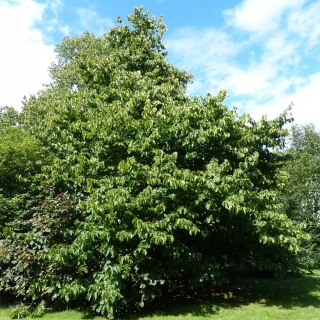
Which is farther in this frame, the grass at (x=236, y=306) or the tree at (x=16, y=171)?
the tree at (x=16, y=171)

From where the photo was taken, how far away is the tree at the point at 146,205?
7.41 m

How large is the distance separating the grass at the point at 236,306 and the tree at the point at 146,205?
568mm

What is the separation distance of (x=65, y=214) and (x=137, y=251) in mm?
2791

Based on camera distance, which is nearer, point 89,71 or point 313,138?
point 89,71

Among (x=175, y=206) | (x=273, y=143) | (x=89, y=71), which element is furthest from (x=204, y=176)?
(x=89, y=71)

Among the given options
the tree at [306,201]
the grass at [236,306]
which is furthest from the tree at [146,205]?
the tree at [306,201]

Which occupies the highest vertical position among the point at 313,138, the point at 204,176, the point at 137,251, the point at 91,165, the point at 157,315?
the point at 313,138

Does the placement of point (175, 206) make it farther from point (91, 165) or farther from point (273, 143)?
point (273, 143)

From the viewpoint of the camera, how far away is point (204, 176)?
7.57 m

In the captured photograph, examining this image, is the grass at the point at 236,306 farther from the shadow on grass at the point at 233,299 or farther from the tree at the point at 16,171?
the tree at the point at 16,171

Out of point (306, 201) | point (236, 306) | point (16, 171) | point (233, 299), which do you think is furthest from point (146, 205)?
point (306, 201)

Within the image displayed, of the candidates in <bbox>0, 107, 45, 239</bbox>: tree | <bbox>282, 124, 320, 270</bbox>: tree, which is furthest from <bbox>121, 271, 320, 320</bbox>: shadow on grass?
<bbox>0, 107, 45, 239</bbox>: tree

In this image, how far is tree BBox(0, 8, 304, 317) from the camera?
741cm

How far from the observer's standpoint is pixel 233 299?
32.0ft
